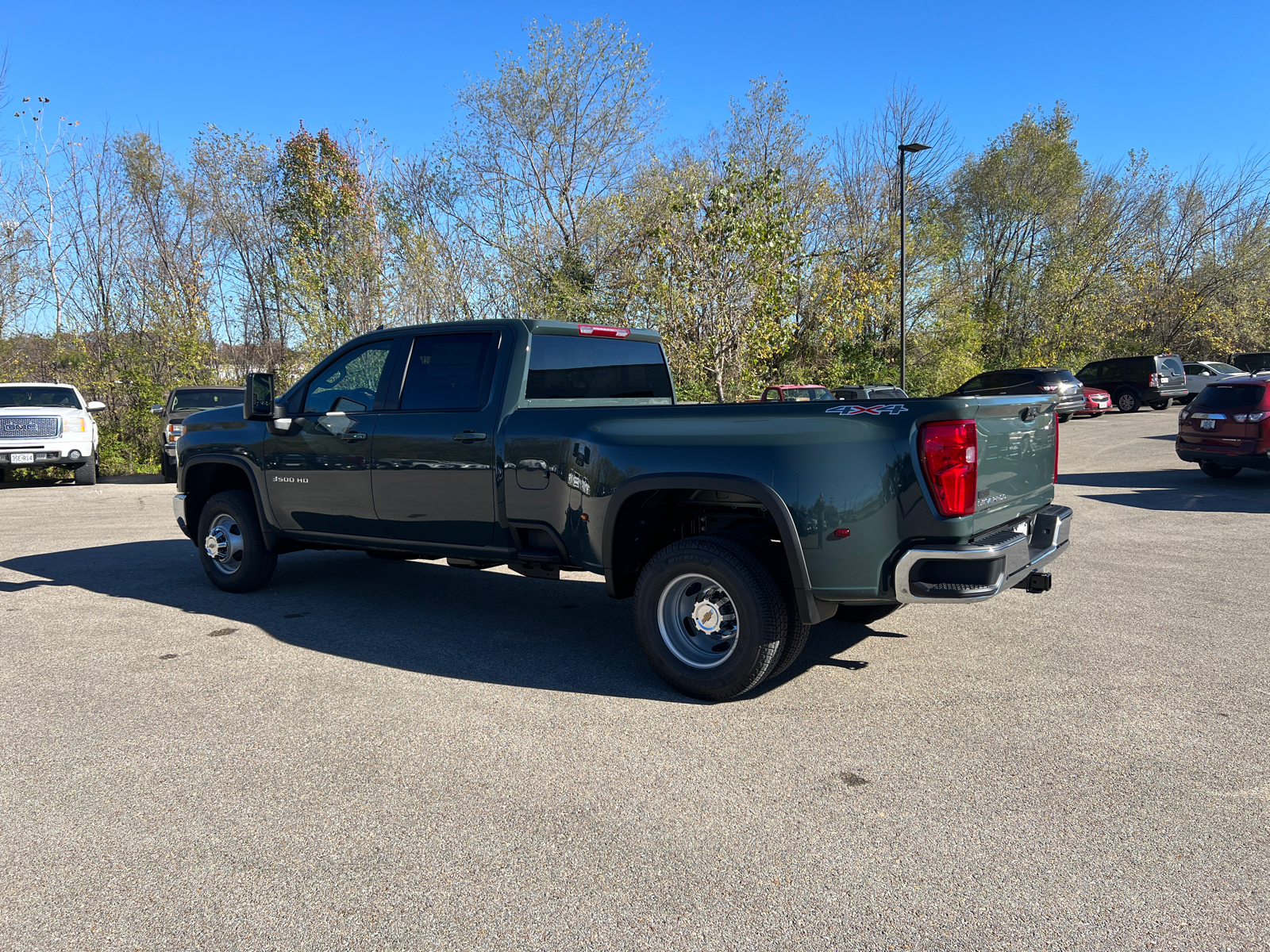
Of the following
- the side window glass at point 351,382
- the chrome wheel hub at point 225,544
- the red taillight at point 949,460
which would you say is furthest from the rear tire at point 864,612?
the chrome wheel hub at point 225,544

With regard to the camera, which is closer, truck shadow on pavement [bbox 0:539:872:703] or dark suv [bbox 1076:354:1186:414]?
truck shadow on pavement [bbox 0:539:872:703]

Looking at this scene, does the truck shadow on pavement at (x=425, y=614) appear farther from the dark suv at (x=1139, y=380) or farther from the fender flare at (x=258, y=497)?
the dark suv at (x=1139, y=380)

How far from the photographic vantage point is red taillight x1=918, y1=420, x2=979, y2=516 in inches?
154

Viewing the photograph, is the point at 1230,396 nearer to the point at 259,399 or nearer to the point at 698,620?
the point at 698,620

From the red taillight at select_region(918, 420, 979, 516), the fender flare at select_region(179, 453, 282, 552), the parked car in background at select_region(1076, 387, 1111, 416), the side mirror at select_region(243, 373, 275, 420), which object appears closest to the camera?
the red taillight at select_region(918, 420, 979, 516)

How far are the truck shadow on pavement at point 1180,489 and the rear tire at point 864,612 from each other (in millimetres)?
6894

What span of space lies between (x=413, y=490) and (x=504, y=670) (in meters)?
1.40

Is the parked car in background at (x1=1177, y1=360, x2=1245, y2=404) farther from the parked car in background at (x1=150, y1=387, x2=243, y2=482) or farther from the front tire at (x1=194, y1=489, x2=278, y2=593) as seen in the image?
the front tire at (x1=194, y1=489, x2=278, y2=593)

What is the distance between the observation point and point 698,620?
4547 millimetres

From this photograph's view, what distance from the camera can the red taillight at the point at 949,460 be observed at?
391 cm

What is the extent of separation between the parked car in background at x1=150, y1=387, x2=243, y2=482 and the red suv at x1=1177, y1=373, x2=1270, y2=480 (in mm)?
15425

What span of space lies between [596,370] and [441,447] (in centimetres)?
118

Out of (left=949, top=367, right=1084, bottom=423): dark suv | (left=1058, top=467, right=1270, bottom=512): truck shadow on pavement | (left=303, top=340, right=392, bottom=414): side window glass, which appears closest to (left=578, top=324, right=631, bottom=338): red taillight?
(left=303, top=340, right=392, bottom=414): side window glass

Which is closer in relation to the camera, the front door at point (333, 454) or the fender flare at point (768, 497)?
the fender flare at point (768, 497)
